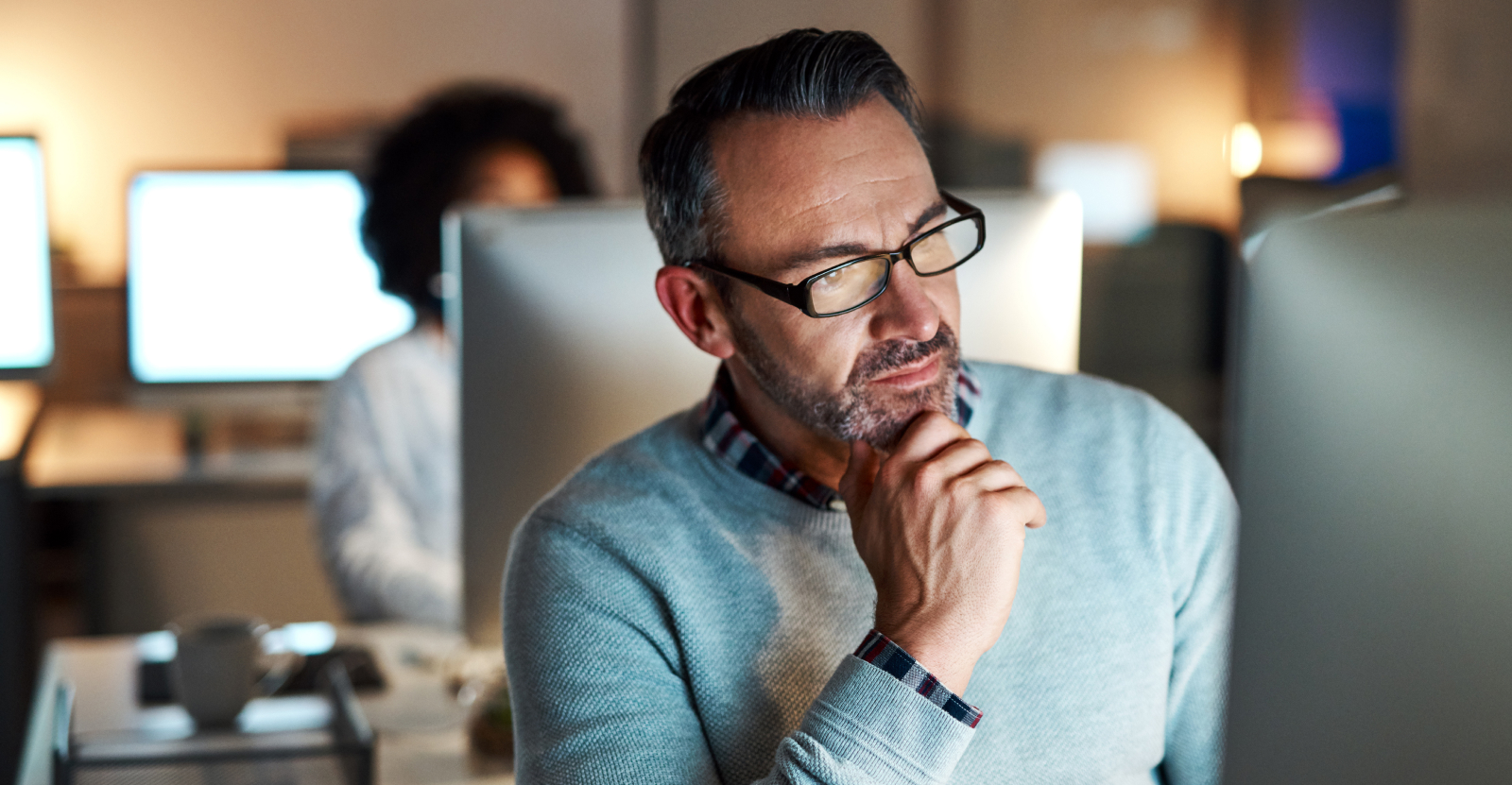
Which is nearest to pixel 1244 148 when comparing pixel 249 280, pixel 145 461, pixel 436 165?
pixel 436 165

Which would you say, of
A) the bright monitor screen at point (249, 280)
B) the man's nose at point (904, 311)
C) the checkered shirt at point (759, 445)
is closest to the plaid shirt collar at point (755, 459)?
the checkered shirt at point (759, 445)

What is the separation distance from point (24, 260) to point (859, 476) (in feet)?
8.65

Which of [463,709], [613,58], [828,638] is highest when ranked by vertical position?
[613,58]

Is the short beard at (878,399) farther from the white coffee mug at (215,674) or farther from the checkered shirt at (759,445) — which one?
the white coffee mug at (215,674)

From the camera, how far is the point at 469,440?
1371 millimetres

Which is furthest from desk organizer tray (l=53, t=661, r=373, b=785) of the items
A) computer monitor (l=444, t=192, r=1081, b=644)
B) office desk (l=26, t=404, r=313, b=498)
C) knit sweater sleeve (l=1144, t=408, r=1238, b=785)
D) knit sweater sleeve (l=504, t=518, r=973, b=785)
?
office desk (l=26, t=404, r=313, b=498)

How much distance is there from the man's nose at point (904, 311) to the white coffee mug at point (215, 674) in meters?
0.80

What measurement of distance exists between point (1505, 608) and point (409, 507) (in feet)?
6.36

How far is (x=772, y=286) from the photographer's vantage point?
100 cm

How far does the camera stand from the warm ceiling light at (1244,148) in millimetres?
2402

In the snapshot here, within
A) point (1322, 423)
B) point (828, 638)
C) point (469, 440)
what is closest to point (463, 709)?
point (469, 440)

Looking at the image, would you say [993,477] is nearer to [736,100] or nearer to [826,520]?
[826,520]

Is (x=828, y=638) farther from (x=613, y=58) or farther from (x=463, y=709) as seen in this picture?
(x=613, y=58)

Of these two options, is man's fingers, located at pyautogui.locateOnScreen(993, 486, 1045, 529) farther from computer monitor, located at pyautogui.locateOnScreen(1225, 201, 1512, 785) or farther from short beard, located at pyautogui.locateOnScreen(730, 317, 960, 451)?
computer monitor, located at pyautogui.locateOnScreen(1225, 201, 1512, 785)
